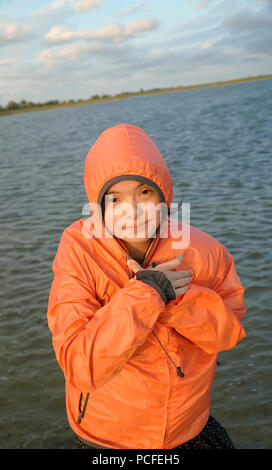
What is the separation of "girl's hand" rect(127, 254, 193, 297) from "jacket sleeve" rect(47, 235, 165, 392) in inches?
6.7

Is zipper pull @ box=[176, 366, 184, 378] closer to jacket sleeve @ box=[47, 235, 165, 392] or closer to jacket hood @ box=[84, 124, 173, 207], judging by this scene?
jacket sleeve @ box=[47, 235, 165, 392]

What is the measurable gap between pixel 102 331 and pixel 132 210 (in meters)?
0.64

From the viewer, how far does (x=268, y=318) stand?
18.1 feet

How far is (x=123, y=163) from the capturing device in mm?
2219

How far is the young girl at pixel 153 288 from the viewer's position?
2166mm

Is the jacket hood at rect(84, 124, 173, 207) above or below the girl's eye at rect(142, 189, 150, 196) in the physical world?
above

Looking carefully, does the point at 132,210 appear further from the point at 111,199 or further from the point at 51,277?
the point at 51,277

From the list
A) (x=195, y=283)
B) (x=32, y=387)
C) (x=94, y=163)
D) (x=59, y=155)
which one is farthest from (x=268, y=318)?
(x=59, y=155)

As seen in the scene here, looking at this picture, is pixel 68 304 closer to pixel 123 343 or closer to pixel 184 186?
pixel 123 343

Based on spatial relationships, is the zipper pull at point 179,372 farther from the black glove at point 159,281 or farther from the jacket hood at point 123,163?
the jacket hood at point 123,163

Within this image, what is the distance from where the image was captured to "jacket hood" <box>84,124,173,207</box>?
223 centimetres

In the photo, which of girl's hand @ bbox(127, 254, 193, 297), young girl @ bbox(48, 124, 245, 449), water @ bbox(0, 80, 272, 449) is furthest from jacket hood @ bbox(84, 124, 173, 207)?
water @ bbox(0, 80, 272, 449)

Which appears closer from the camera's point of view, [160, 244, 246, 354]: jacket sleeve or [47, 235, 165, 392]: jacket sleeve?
[47, 235, 165, 392]: jacket sleeve

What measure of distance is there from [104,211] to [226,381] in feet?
9.97
